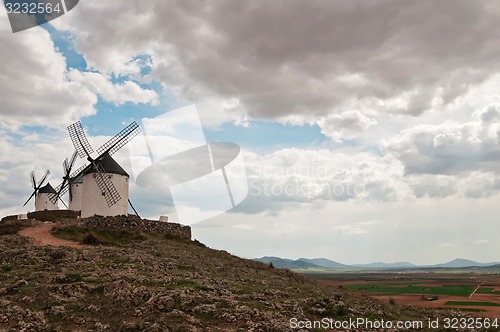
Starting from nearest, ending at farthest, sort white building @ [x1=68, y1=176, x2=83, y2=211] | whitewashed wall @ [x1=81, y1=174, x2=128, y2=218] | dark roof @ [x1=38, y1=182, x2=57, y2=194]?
1. whitewashed wall @ [x1=81, y1=174, x2=128, y2=218]
2. white building @ [x1=68, y1=176, x2=83, y2=211]
3. dark roof @ [x1=38, y1=182, x2=57, y2=194]

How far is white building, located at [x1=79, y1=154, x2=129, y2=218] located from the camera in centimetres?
4991

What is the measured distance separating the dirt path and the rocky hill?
3959 millimetres

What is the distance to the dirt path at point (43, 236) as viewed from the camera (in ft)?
125

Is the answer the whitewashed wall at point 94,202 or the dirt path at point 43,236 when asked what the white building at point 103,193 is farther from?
the dirt path at point 43,236

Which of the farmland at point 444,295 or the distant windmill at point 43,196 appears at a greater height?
the distant windmill at point 43,196

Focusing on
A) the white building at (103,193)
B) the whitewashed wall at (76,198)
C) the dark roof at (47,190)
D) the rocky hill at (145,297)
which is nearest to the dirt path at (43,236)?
the rocky hill at (145,297)

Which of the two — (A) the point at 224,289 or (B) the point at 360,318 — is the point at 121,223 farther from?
(B) the point at 360,318

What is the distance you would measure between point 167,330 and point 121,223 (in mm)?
29335

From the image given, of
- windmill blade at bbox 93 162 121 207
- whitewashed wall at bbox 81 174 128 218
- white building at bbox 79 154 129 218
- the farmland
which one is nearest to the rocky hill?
the farmland

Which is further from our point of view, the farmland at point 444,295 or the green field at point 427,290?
the green field at point 427,290

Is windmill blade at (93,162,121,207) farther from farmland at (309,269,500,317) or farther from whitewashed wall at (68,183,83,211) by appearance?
farmland at (309,269,500,317)

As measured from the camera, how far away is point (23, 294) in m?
22.1

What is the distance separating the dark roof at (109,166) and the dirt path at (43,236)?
353 inches

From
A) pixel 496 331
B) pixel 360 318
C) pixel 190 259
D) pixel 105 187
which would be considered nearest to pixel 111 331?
pixel 360 318
